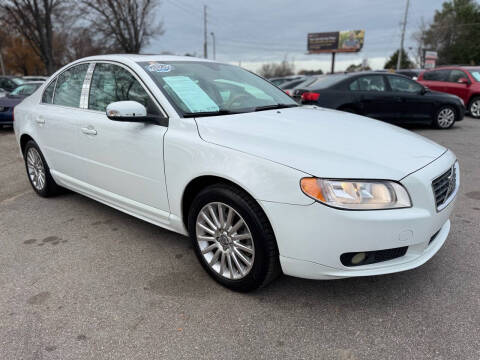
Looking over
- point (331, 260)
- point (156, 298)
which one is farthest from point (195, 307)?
point (331, 260)

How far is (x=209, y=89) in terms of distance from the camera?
2.97 metres

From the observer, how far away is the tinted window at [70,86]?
359cm

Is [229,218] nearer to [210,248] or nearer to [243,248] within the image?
[243,248]

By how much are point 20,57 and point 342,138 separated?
6029 centimetres

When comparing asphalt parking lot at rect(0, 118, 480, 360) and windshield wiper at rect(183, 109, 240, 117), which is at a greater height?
windshield wiper at rect(183, 109, 240, 117)

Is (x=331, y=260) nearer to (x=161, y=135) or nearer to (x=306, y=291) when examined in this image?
(x=306, y=291)

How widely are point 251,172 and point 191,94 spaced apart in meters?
1.02

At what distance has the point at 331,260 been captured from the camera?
204cm

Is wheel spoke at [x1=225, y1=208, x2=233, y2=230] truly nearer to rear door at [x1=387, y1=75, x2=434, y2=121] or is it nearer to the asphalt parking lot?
the asphalt parking lot

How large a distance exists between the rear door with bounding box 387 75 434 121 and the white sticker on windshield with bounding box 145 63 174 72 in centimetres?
690

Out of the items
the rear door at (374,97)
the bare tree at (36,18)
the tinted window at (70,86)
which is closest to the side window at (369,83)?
the rear door at (374,97)

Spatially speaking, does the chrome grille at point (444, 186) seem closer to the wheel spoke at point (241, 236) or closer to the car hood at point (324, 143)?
the car hood at point (324, 143)

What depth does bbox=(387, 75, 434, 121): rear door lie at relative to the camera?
8547 millimetres

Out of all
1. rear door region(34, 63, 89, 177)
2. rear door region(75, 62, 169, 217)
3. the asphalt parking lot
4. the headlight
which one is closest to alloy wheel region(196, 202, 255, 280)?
the asphalt parking lot
